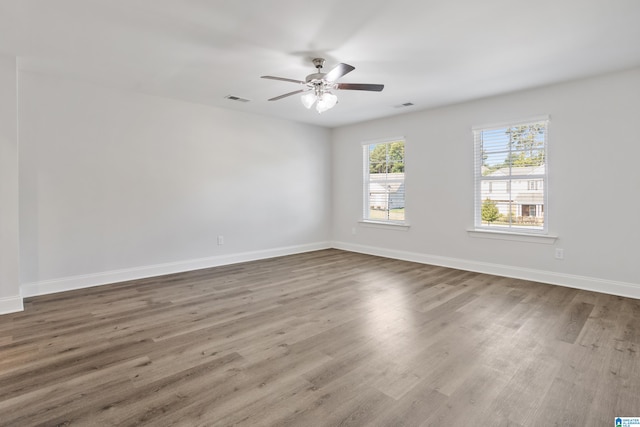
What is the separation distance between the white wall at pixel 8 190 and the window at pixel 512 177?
220 inches

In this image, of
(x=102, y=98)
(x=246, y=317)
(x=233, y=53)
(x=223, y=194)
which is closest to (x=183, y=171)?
(x=223, y=194)

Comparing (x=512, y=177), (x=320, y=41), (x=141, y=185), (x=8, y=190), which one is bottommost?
(x=8, y=190)

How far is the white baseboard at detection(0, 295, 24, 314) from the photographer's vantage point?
3244 mm

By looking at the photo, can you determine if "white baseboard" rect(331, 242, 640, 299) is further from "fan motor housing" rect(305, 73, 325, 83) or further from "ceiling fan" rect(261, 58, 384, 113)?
"fan motor housing" rect(305, 73, 325, 83)

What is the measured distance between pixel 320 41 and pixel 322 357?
2626 mm

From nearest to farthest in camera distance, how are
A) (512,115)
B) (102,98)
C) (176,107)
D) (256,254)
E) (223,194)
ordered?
(102,98) → (512,115) → (176,107) → (223,194) → (256,254)

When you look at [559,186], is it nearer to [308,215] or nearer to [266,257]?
[308,215]

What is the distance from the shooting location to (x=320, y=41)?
9.73 ft

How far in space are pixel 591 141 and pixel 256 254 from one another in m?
4.94

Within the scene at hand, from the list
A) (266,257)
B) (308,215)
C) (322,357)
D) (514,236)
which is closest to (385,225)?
(308,215)

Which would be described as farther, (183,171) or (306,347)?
(183,171)

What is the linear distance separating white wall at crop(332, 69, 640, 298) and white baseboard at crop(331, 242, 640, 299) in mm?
12

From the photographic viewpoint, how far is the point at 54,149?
3.91 m

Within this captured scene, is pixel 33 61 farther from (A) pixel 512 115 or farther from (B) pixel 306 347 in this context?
(A) pixel 512 115
